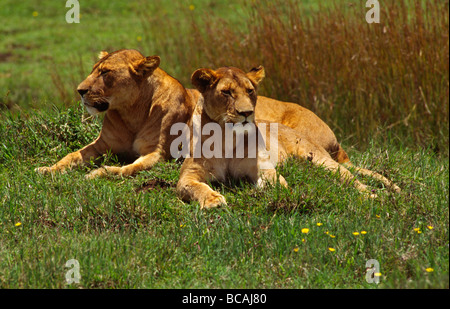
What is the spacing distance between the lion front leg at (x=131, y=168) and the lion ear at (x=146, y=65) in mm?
756

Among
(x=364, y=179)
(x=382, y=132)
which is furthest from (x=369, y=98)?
(x=364, y=179)

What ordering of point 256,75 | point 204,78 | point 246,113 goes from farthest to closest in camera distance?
point 256,75 → point 204,78 → point 246,113

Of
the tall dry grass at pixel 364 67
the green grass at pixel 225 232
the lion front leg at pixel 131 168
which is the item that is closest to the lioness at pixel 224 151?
the green grass at pixel 225 232

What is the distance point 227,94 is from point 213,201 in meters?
0.87

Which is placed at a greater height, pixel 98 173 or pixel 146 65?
pixel 146 65

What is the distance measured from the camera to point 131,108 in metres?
6.18

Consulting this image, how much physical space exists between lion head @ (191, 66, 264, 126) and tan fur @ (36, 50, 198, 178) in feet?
2.83

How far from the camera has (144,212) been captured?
194 inches

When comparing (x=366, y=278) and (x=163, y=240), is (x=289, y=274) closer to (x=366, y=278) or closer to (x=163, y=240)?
(x=366, y=278)

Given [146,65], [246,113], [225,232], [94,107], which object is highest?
[146,65]

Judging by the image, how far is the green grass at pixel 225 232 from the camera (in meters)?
3.87

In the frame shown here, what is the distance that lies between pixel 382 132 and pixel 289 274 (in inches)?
166

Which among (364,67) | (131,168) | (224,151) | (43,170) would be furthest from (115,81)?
(364,67)

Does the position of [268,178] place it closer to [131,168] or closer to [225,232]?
[225,232]
